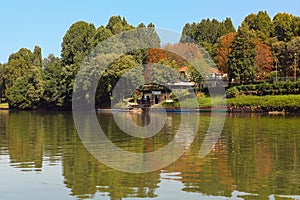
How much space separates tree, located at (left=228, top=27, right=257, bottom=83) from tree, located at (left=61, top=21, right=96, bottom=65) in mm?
23536

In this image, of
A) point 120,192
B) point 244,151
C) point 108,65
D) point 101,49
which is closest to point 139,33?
point 101,49

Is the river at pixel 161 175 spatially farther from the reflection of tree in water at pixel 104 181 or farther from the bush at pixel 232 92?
the bush at pixel 232 92

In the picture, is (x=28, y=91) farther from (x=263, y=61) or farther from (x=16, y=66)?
(x=263, y=61)

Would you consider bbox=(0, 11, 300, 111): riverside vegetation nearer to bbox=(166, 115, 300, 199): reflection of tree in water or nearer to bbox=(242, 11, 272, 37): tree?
bbox=(242, 11, 272, 37): tree

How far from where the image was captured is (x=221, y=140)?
23984mm

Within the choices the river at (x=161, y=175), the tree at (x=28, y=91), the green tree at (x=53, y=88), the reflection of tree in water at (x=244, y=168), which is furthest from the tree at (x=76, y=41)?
the reflection of tree in water at (x=244, y=168)

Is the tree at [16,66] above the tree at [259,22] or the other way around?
the other way around

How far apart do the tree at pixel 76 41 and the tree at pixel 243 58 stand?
23.5 meters

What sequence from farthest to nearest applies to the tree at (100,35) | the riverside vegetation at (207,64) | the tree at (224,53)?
the tree at (100,35)
the tree at (224,53)
the riverside vegetation at (207,64)

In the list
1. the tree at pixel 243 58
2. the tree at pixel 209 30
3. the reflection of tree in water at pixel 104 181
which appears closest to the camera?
the reflection of tree in water at pixel 104 181

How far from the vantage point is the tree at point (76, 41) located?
3137 inches

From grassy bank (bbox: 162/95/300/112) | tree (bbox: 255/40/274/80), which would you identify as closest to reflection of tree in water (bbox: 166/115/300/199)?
grassy bank (bbox: 162/95/300/112)

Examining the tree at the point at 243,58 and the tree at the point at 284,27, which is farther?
the tree at the point at 284,27

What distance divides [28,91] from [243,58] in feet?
121
